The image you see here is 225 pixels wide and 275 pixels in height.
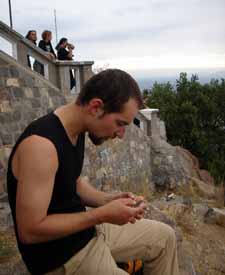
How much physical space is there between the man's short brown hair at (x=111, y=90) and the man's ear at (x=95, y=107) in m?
0.02

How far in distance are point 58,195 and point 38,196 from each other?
242 mm

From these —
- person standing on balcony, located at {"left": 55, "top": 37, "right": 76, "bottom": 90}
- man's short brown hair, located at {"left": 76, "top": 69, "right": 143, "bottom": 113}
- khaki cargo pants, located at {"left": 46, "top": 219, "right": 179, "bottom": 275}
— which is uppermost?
person standing on balcony, located at {"left": 55, "top": 37, "right": 76, "bottom": 90}

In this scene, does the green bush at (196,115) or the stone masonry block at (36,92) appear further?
the green bush at (196,115)

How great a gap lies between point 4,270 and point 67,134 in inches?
66.1

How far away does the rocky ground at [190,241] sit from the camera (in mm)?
3396

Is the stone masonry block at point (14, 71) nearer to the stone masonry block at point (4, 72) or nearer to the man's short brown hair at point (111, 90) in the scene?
the stone masonry block at point (4, 72)

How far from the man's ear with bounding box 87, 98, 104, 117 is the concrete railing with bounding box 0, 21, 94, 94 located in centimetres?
370

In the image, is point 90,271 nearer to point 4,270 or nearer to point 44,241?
point 44,241

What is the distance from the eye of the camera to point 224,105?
17.4 metres

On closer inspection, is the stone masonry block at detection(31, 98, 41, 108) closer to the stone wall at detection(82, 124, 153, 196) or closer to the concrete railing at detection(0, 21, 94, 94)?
the concrete railing at detection(0, 21, 94, 94)

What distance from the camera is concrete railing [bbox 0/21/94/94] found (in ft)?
17.9

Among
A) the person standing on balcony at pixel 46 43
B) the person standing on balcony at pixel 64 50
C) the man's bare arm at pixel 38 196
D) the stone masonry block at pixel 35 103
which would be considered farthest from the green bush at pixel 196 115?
the man's bare arm at pixel 38 196

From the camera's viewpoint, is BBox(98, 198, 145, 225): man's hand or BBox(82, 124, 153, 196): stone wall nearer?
BBox(98, 198, 145, 225): man's hand

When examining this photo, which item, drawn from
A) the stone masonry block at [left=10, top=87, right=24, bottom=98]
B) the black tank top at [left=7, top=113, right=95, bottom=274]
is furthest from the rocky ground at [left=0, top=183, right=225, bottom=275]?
the stone masonry block at [left=10, top=87, right=24, bottom=98]
